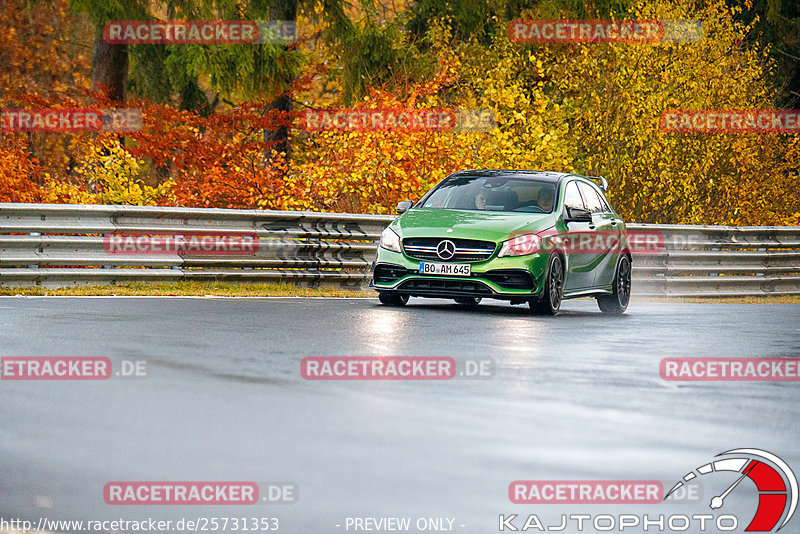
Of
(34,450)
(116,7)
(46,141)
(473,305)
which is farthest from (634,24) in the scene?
(34,450)

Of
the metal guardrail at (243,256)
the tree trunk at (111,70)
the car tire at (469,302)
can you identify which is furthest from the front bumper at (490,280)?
the tree trunk at (111,70)

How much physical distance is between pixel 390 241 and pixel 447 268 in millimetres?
898

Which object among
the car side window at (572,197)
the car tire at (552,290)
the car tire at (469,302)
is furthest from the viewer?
the car tire at (469,302)

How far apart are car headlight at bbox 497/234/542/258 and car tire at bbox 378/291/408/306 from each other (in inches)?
62.1

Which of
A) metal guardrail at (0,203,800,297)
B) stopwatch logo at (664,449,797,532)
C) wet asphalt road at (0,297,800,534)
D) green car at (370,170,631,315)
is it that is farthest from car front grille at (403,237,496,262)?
stopwatch logo at (664,449,797,532)

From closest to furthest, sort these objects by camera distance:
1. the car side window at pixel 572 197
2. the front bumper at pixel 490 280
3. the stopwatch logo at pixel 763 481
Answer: the stopwatch logo at pixel 763 481 → the front bumper at pixel 490 280 → the car side window at pixel 572 197

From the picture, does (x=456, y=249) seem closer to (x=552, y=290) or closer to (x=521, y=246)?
(x=521, y=246)

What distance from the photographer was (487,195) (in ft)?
60.9

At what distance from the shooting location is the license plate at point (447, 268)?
1655cm

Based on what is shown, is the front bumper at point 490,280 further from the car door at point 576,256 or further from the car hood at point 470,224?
the car door at point 576,256

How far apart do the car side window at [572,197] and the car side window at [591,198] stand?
0.20 meters

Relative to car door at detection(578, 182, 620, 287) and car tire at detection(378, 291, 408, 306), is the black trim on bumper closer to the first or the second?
car tire at detection(378, 291, 408, 306)

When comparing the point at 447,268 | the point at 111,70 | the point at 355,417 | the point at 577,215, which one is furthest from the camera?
the point at 111,70

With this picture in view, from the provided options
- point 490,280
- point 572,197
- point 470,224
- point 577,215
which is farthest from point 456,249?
point 572,197
